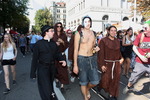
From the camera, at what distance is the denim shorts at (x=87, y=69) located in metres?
4.07

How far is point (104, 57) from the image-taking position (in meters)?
4.27

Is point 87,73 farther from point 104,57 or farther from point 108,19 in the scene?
point 108,19

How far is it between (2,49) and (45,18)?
235 ft

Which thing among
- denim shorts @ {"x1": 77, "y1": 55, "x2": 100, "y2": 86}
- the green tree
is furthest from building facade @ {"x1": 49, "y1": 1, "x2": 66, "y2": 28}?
denim shorts @ {"x1": 77, "y1": 55, "x2": 100, "y2": 86}

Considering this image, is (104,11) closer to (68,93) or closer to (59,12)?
(68,93)

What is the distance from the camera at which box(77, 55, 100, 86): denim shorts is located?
407 cm

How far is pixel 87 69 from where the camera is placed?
4098mm

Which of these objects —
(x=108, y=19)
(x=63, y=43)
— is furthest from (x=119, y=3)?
(x=63, y=43)

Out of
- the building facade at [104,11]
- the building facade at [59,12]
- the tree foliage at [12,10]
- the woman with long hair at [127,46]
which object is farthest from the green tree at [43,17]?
the woman with long hair at [127,46]

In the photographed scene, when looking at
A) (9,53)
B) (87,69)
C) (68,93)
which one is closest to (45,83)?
(87,69)

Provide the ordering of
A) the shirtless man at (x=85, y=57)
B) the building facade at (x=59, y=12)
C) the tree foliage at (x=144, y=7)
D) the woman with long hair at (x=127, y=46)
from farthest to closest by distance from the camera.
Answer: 1. the building facade at (x=59, y=12)
2. the tree foliage at (x=144, y=7)
3. the woman with long hair at (x=127, y=46)
4. the shirtless man at (x=85, y=57)

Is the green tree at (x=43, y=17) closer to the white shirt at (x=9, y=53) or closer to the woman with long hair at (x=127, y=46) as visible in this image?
the woman with long hair at (x=127, y=46)

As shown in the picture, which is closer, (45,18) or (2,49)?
(2,49)

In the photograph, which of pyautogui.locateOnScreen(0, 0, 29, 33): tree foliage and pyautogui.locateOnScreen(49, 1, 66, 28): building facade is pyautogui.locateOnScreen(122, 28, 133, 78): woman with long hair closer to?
pyautogui.locateOnScreen(0, 0, 29, 33): tree foliage
